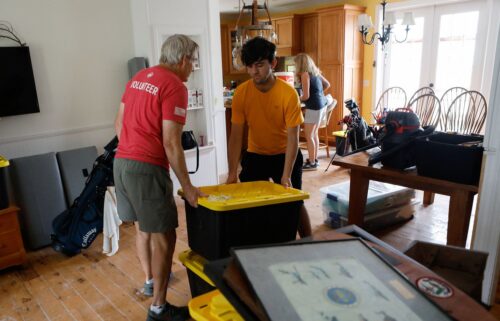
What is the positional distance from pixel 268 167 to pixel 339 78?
4.12m

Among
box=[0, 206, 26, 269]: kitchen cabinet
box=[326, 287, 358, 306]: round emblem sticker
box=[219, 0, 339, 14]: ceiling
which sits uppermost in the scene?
box=[219, 0, 339, 14]: ceiling

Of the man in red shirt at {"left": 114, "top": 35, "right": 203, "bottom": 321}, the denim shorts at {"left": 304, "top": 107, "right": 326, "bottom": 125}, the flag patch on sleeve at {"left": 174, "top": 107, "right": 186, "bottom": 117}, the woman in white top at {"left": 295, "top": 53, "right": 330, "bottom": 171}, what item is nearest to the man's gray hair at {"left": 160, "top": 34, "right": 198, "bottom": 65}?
the man in red shirt at {"left": 114, "top": 35, "right": 203, "bottom": 321}

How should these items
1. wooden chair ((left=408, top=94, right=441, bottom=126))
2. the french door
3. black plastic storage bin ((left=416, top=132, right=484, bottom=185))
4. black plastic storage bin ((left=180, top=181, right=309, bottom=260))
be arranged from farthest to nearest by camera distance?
1. the french door
2. wooden chair ((left=408, top=94, right=441, bottom=126))
3. black plastic storage bin ((left=416, top=132, right=484, bottom=185))
4. black plastic storage bin ((left=180, top=181, right=309, bottom=260))

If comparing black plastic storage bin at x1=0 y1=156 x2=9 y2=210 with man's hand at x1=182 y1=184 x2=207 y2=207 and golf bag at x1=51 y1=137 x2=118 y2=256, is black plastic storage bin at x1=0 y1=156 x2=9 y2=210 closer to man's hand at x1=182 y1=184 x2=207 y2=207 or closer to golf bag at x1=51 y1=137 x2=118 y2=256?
golf bag at x1=51 y1=137 x2=118 y2=256

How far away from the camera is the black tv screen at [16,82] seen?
2764 mm

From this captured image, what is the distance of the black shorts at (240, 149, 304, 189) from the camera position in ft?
7.24

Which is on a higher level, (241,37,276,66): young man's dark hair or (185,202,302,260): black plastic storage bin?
(241,37,276,66): young man's dark hair

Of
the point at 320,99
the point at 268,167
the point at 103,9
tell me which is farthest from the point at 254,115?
the point at 320,99

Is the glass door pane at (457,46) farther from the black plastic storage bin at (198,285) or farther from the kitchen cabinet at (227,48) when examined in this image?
the black plastic storage bin at (198,285)

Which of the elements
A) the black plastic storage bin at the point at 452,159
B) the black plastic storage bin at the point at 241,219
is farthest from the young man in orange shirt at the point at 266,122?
the black plastic storage bin at the point at 452,159

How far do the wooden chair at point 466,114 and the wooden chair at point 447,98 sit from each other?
11 cm

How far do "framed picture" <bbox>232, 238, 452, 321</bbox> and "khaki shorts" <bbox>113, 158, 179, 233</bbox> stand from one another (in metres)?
1.05

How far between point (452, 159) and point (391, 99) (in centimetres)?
415

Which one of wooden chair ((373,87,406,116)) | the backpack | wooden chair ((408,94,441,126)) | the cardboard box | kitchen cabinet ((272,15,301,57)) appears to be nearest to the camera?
the cardboard box
